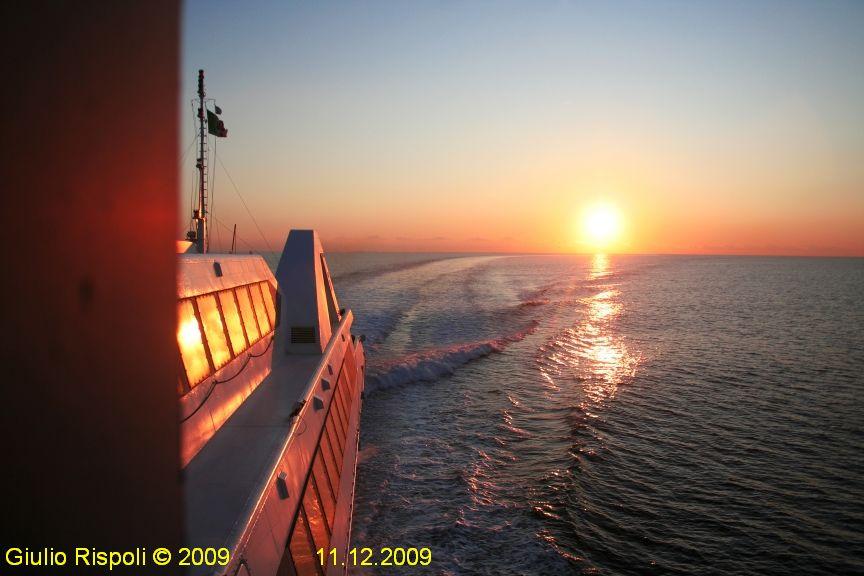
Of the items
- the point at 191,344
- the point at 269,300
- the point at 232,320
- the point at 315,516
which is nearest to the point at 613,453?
the point at 315,516

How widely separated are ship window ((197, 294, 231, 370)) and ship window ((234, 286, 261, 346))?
1.34 meters

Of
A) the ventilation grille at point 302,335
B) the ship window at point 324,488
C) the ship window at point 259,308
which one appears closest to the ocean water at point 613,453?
the ship window at point 324,488

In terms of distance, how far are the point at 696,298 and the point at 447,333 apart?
43125 millimetres

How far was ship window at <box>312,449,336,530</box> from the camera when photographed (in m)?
7.76

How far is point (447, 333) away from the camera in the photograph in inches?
1256

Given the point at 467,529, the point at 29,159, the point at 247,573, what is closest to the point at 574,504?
the point at 467,529

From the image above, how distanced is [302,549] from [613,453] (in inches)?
432

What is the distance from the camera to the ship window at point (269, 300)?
1182 centimetres

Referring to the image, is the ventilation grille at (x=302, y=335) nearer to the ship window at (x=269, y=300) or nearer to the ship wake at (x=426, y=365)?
the ship window at (x=269, y=300)

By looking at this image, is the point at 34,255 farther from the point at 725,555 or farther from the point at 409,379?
the point at 409,379

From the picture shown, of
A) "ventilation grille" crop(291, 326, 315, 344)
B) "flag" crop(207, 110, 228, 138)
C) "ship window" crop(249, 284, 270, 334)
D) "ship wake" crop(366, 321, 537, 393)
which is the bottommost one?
"ship wake" crop(366, 321, 537, 393)

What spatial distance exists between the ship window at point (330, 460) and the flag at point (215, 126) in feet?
31.2

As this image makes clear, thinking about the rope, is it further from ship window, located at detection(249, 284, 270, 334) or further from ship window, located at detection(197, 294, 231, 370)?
ship window, located at detection(249, 284, 270, 334)

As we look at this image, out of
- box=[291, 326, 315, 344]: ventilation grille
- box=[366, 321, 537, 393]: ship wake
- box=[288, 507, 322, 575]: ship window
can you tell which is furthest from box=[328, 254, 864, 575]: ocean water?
box=[291, 326, 315, 344]: ventilation grille
